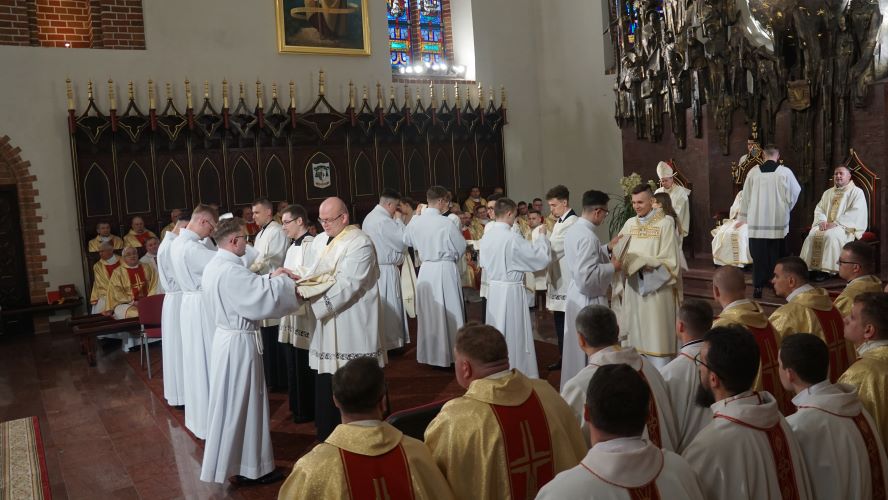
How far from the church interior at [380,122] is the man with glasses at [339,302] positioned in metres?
1.38

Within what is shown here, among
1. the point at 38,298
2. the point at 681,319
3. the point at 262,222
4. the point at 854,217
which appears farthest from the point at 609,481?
the point at 38,298

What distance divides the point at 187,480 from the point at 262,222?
9.17 ft

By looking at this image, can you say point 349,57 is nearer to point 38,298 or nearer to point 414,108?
point 414,108

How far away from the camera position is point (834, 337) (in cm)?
434

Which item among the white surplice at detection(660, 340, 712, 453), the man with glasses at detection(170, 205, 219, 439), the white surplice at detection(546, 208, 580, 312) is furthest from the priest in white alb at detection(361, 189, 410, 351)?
the white surplice at detection(660, 340, 712, 453)

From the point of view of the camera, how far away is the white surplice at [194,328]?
613 cm

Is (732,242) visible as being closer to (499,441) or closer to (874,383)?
(874,383)

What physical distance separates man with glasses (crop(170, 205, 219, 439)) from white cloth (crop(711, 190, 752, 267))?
7550mm

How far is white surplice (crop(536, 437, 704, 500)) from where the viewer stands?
2016 millimetres

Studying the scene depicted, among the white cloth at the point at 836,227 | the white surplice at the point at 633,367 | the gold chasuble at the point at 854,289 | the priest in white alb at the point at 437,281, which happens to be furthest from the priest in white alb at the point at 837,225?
the white surplice at the point at 633,367

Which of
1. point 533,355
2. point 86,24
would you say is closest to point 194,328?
point 533,355

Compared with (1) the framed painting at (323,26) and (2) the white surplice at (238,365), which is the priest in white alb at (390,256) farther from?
(1) the framed painting at (323,26)

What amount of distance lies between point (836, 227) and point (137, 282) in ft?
31.5

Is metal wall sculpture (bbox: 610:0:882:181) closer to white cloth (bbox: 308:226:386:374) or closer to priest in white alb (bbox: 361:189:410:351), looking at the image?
priest in white alb (bbox: 361:189:410:351)
